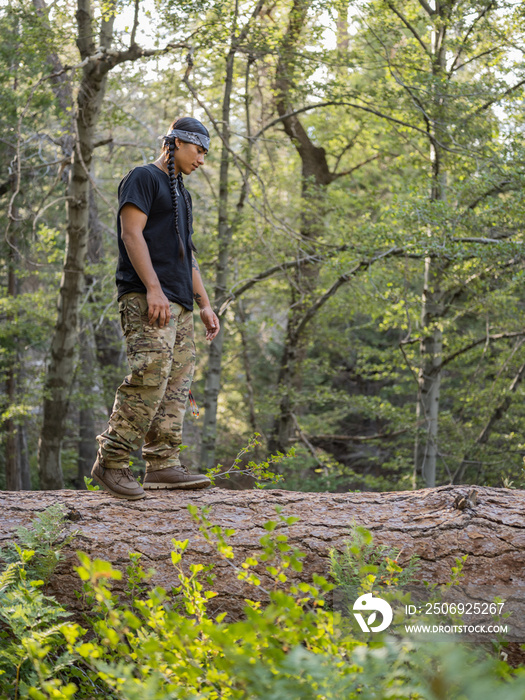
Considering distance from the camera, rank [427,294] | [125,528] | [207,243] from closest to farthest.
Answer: [125,528], [427,294], [207,243]

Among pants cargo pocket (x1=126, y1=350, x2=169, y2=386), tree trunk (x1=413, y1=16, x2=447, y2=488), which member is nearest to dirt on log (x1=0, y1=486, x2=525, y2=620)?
pants cargo pocket (x1=126, y1=350, x2=169, y2=386)

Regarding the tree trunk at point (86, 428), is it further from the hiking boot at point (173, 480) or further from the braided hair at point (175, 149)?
the braided hair at point (175, 149)

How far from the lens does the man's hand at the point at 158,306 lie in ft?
11.9

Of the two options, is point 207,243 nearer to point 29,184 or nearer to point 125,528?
point 29,184

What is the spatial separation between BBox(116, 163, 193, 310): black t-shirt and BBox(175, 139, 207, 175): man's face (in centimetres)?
12

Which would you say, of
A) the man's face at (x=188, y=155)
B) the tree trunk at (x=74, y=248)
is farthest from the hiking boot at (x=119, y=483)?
the tree trunk at (x=74, y=248)

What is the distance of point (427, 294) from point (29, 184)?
7.84 metres

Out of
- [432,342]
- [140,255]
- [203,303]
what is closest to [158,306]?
[140,255]

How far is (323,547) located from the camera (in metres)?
3.20

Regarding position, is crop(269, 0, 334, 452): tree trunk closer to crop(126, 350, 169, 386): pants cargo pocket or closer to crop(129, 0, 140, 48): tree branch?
crop(129, 0, 140, 48): tree branch

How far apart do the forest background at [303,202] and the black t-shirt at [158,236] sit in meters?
2.32

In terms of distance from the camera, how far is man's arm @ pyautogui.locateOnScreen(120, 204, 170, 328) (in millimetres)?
3619

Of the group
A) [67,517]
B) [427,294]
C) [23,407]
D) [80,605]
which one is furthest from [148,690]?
[23,407]

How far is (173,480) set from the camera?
4.05 m
